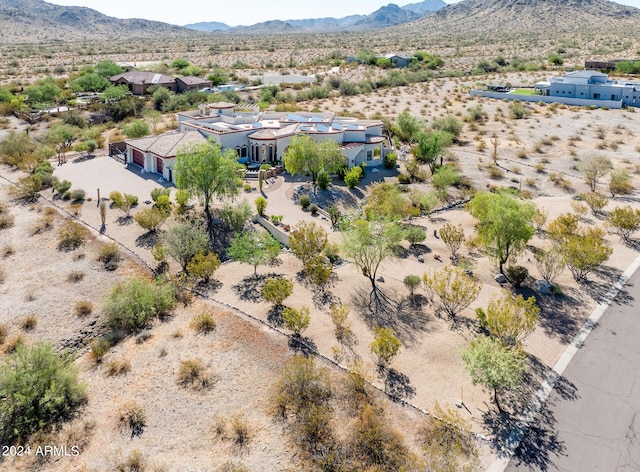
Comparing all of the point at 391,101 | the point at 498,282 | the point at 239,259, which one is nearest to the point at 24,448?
the point at 239,259

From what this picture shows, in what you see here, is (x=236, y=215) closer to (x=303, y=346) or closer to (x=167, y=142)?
(x=303, y=346)

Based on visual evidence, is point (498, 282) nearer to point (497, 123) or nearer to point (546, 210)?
point (546, 210)

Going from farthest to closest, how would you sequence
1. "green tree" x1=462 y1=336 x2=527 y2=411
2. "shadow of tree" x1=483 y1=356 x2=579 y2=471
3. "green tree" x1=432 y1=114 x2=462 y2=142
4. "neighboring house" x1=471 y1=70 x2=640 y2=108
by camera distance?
"neighboring house" x1=471 y1=70 x2=640 y2=108 → "green tree" x1=432 y1=114 x2=462 y2=142 → "green tree" x1=462 y1=336 x2=527 y2=411 → "shadow of tree" x1=483 y1=356 x2=579 y2=471

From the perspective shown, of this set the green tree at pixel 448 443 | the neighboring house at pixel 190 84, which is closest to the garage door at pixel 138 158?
the neighboring house at pixel 190 84

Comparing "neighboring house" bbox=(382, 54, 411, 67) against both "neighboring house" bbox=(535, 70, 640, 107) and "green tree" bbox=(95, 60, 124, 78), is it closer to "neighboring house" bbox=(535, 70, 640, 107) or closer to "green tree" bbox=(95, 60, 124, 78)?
"neighboring house" bbox=(535, 70, 640, 107)

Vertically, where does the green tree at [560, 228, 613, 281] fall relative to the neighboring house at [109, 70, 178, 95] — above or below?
below

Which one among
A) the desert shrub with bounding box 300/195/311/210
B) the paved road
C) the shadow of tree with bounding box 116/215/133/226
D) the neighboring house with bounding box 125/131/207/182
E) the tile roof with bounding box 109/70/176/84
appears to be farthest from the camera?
the tile roof with bounding box 109/70/176/84

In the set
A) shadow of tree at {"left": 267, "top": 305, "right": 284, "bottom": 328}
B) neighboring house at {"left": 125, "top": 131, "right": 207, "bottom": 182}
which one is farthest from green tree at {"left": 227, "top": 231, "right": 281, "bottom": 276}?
neighboring house at {"left": 125, "top": 131, "right": 207, "bottom": 182}
